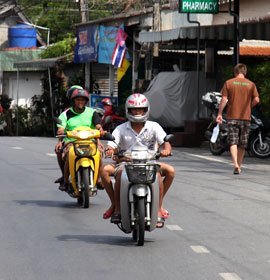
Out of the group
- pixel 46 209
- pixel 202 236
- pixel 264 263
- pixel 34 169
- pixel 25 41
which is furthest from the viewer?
pixel 25 41

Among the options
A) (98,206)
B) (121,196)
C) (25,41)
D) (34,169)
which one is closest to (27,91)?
(25,41)

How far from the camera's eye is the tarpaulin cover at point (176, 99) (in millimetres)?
28578

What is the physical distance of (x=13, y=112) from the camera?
44.6 meters

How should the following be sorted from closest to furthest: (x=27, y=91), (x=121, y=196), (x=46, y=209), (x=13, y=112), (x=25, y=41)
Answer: (x=121, y=196)
(x=46, y=209)
(x=13, y=112)
(x=27, y=91)
(x=25, y=41)

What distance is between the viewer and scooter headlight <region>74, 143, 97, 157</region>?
44.3 ft

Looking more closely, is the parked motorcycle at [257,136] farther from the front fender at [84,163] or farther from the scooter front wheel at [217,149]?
the front fender at [84,163]

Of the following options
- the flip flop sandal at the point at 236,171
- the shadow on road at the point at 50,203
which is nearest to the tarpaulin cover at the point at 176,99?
the flip flop sandal at the point at 236,171

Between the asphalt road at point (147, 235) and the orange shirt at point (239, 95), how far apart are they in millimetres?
1192

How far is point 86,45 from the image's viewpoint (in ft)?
126

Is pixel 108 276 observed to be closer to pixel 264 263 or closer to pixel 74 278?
pixel 74 278

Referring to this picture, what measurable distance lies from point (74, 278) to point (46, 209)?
502 cm

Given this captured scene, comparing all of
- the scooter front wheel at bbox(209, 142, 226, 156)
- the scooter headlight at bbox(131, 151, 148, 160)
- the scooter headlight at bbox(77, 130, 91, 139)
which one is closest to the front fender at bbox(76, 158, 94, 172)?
the scooter headlight at bbox(77, 130, 91, 139)

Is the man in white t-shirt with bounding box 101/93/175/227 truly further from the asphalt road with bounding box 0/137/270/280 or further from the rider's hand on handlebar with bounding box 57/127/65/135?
the rider's hand on handlebar with bounding box 57/127/65/135

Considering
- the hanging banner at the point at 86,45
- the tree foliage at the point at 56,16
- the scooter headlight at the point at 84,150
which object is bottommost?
the scooter headlight at the point at 84,150
